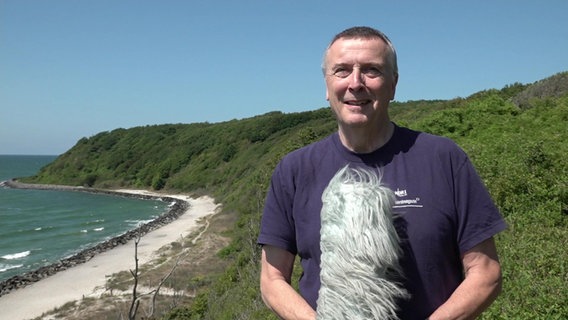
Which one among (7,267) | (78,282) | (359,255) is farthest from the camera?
(7,267)

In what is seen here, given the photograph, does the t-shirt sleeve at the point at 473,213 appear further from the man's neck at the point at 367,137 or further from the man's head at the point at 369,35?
the man's head at the point at 369,35

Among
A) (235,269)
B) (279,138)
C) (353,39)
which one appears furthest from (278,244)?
(279,138)

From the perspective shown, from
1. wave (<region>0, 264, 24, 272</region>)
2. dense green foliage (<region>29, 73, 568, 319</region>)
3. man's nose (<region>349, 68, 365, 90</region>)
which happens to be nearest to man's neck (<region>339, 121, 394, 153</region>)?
man's nose (<region>349, 68, 365, 90</region>)

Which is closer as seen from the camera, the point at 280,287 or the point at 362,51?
the point at 362,51

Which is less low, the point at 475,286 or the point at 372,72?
the point at 372,72

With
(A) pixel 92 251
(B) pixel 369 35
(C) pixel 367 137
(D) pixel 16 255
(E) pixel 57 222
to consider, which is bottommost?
(D) pixel 16 255

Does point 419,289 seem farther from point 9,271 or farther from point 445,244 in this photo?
point 9,271

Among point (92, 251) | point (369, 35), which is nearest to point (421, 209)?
point (369, 35)

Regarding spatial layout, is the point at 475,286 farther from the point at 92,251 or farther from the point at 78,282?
the point at 92,251

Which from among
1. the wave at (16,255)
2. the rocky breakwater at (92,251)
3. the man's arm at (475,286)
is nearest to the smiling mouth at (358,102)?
the man's arm at (475,286)

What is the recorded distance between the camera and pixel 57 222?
161 feet

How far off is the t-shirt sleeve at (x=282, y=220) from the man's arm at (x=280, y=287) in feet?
0.13

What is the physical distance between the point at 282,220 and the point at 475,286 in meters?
0.80

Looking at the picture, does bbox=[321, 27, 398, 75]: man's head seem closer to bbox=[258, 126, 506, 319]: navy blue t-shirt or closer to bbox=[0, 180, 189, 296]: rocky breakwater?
bbox=[258, 126, 506, 319]: navy blue t-shirt
